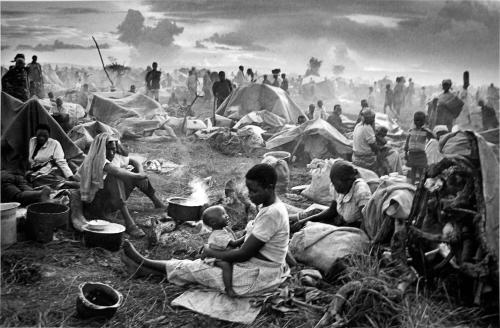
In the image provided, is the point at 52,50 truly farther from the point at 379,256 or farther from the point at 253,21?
the point at 379,256

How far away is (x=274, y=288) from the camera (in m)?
A: 3.47

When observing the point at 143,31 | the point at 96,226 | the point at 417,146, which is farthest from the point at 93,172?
the point at 417,146

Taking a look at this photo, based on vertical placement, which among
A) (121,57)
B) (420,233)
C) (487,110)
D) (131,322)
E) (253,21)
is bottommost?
(131,322)

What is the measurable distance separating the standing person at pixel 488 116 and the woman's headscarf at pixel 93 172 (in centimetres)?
366

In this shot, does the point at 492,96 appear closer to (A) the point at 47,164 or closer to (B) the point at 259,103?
(B) the point at 259,103

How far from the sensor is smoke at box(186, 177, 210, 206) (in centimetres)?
497

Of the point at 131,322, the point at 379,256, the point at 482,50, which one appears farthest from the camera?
the point at 482,50

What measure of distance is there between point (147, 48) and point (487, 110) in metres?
3.40

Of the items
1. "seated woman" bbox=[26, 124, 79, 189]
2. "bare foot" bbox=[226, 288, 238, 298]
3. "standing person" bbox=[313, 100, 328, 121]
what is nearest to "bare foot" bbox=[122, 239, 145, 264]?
"bare foot" bbox=[226, 288, 238, 298]

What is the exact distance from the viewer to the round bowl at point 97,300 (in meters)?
3.22

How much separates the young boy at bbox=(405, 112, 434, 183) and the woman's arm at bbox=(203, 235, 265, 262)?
8.02 ft

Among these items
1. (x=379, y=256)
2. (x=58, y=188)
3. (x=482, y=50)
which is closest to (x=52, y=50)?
(x=58, y=188)

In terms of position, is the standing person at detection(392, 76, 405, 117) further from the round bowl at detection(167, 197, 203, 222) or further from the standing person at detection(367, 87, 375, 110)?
the round bowl at detection(167, 197, 203, 222)

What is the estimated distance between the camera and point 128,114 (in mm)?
6148
